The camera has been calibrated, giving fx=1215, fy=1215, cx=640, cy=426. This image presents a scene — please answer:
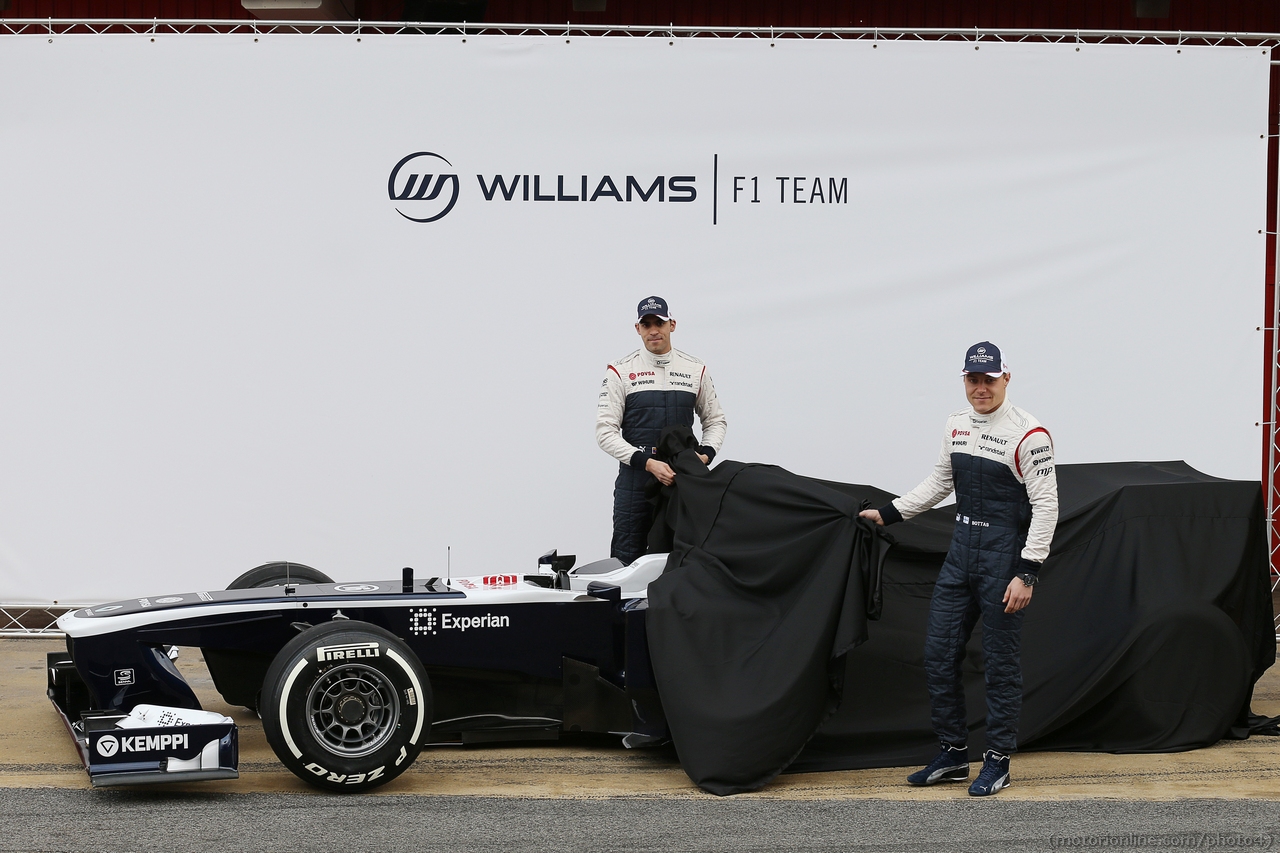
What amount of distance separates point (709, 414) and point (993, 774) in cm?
235

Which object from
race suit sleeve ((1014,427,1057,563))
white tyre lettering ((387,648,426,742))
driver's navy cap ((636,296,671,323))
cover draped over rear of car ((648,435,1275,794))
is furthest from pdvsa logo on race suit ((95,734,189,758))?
race suit sleeve ((1014,427,1057,563))

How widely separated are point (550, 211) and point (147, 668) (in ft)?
11.8

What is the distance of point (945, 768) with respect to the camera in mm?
4734

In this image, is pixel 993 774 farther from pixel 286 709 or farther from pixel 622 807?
pixel 286 709

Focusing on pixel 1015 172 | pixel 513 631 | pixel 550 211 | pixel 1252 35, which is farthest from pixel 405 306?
pixel 1252 35

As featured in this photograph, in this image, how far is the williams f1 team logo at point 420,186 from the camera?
710cm

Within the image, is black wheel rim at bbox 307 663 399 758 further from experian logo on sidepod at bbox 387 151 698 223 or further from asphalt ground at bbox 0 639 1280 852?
experian logo on sidepod at bbox 387 151 698 223

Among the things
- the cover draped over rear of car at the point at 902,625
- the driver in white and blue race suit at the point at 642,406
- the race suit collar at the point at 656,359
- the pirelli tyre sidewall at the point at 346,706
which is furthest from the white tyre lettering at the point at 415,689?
the race suit collar at the point at 656,359

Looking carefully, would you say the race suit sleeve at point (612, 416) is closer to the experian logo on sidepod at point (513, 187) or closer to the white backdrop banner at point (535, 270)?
the white backdrop banner at point (535, 270)

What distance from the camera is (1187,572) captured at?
532 centimetres

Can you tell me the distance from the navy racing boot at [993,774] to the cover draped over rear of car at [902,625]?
39 centimetres

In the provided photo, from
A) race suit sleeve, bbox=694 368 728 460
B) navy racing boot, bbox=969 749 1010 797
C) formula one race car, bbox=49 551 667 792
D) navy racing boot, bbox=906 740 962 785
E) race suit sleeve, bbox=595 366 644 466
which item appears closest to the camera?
formula one race car, bbox=49 551 667 792

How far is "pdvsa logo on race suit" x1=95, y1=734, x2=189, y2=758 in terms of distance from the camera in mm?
4258

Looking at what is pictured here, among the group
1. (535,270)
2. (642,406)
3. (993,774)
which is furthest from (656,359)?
(993,774)
